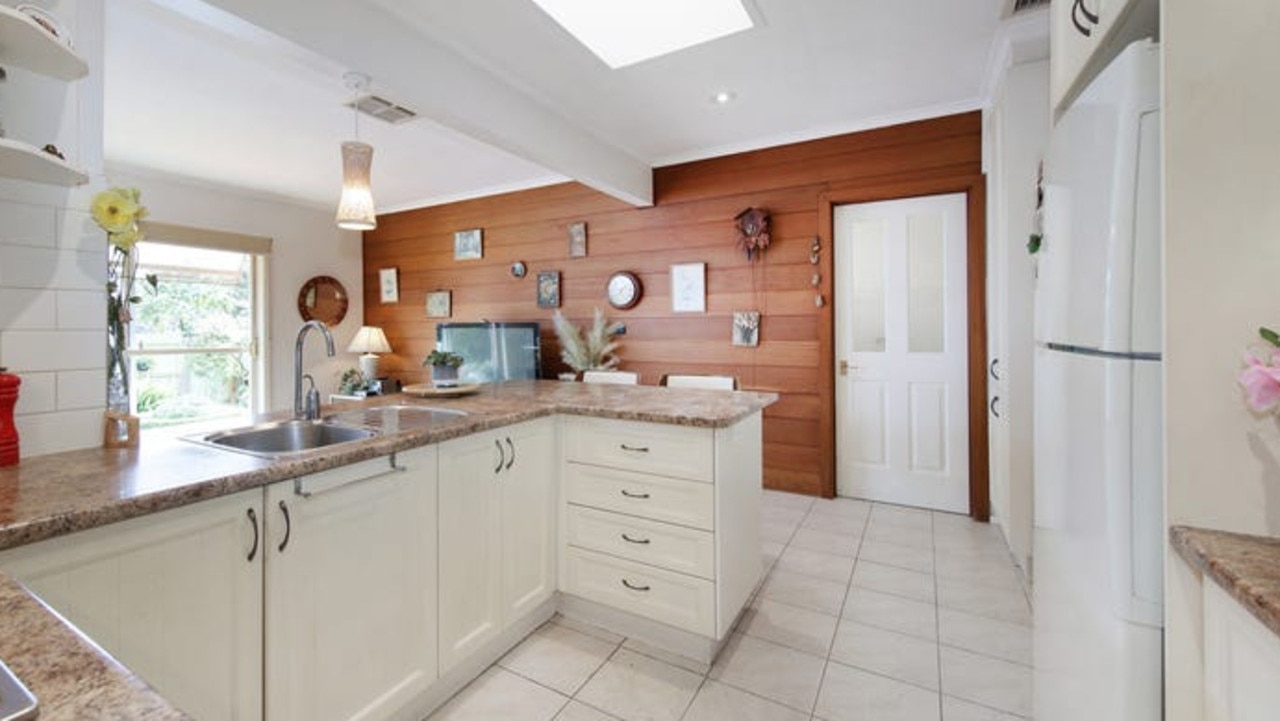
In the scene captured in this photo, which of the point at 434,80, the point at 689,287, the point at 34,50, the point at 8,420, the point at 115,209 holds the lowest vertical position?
the point at 8,420

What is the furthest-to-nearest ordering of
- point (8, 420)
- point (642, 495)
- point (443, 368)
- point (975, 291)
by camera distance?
point (975, 291) → point (443, 368) → point (642, 495) → point (8, 420)

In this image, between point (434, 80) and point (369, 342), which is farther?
point (369, 342)

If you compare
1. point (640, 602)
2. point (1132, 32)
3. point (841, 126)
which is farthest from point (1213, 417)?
point (841, 126)

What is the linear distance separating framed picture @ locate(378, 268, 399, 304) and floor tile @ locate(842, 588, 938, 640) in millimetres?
5159

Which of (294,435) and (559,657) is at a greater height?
(294,435)

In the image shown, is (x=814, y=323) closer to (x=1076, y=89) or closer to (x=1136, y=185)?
(x=1076, y=89)

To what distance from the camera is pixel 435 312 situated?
5.31 m

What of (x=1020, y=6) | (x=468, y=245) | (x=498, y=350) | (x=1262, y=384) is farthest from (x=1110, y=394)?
(x=468, y=245)

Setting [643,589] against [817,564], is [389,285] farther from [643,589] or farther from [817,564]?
[817,564]

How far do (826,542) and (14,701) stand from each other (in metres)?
2.92

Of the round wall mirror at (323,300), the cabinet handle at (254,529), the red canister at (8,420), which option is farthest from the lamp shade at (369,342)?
the cabinet handle at (254,529)

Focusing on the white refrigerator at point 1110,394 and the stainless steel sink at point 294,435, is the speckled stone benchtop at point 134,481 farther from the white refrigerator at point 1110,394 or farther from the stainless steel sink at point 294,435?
the white refrigerator at point 1110,394

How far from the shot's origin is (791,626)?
204 cm

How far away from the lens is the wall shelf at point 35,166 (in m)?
1.05
